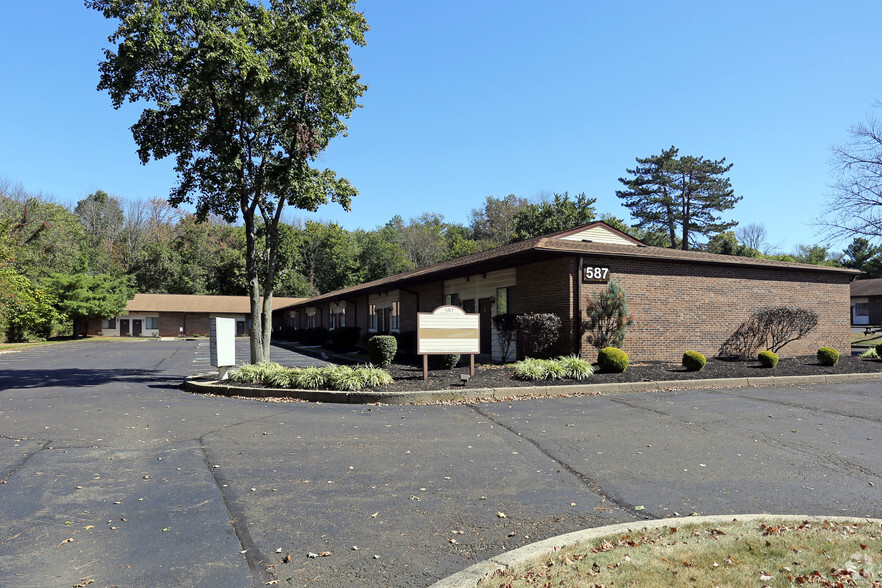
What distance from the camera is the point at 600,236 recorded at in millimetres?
21750

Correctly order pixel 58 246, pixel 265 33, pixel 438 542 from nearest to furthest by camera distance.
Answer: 1. pixel 438 542
2. pixel 265 33
3. pixel 58 246

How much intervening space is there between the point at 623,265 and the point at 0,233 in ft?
113

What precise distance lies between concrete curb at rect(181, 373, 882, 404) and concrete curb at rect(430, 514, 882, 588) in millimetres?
6600

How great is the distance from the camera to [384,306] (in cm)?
2850

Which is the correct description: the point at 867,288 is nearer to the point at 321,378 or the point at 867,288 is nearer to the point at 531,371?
the point at 531,371

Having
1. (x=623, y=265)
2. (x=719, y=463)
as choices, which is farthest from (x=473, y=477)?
(x=623, y=265)

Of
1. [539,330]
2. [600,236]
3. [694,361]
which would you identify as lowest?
[694,361]

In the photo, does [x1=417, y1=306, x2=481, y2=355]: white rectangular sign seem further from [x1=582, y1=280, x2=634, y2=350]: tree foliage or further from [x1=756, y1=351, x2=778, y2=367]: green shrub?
[x1=756, y1=351, x2=778, y2=367]: green shrub

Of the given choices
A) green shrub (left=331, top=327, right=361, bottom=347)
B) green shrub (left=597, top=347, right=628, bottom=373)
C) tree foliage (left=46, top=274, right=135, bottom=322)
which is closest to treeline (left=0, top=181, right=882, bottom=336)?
tree foliage (left=46, top=274, right=135, bottom=322)

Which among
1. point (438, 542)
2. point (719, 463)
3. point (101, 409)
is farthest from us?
point (101, 409)

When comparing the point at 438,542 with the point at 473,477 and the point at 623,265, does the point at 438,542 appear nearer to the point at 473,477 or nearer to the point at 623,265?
the point at 473,477

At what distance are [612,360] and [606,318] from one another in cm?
190

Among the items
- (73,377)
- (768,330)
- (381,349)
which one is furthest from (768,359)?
(73,377)

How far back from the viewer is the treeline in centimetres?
4803
